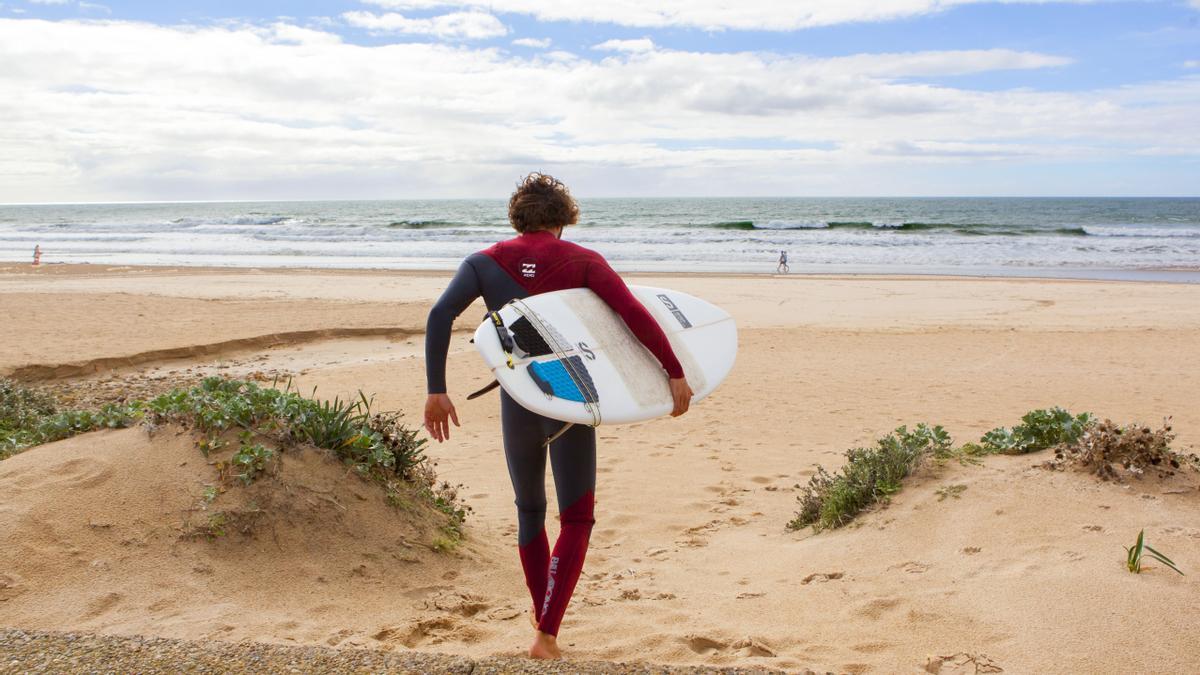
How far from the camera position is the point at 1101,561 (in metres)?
3.16

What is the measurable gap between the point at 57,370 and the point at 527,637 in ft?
25.5

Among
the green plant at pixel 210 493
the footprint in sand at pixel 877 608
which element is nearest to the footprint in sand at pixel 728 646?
the footprint in sand at pixel 877 608

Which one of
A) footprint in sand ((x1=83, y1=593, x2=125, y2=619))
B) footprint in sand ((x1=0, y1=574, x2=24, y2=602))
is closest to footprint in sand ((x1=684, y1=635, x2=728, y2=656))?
footprint in sand ((x1=83, y1=593, x2=125, y2=619))

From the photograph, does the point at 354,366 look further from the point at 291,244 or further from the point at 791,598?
the point at 291,244

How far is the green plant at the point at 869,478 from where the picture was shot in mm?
4285

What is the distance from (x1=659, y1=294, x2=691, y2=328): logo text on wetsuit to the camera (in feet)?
11.6

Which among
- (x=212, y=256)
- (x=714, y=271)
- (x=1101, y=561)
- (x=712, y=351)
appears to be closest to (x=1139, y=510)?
(x=1101, y=561)

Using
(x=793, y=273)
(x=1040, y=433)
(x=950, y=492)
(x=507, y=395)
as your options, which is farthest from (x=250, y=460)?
(x=793, y=273)

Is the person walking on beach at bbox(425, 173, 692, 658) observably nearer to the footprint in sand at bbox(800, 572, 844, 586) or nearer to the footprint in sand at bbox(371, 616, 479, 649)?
the footprint in sand at bbox(371, 616, 479, 649)

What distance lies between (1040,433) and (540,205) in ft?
9.80

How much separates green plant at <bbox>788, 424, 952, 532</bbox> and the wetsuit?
1.81 m

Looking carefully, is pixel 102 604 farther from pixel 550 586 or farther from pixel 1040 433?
pixel 1040 433

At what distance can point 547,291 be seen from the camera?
9.53 feet

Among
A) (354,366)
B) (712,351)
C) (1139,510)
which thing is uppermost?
(712,351)
